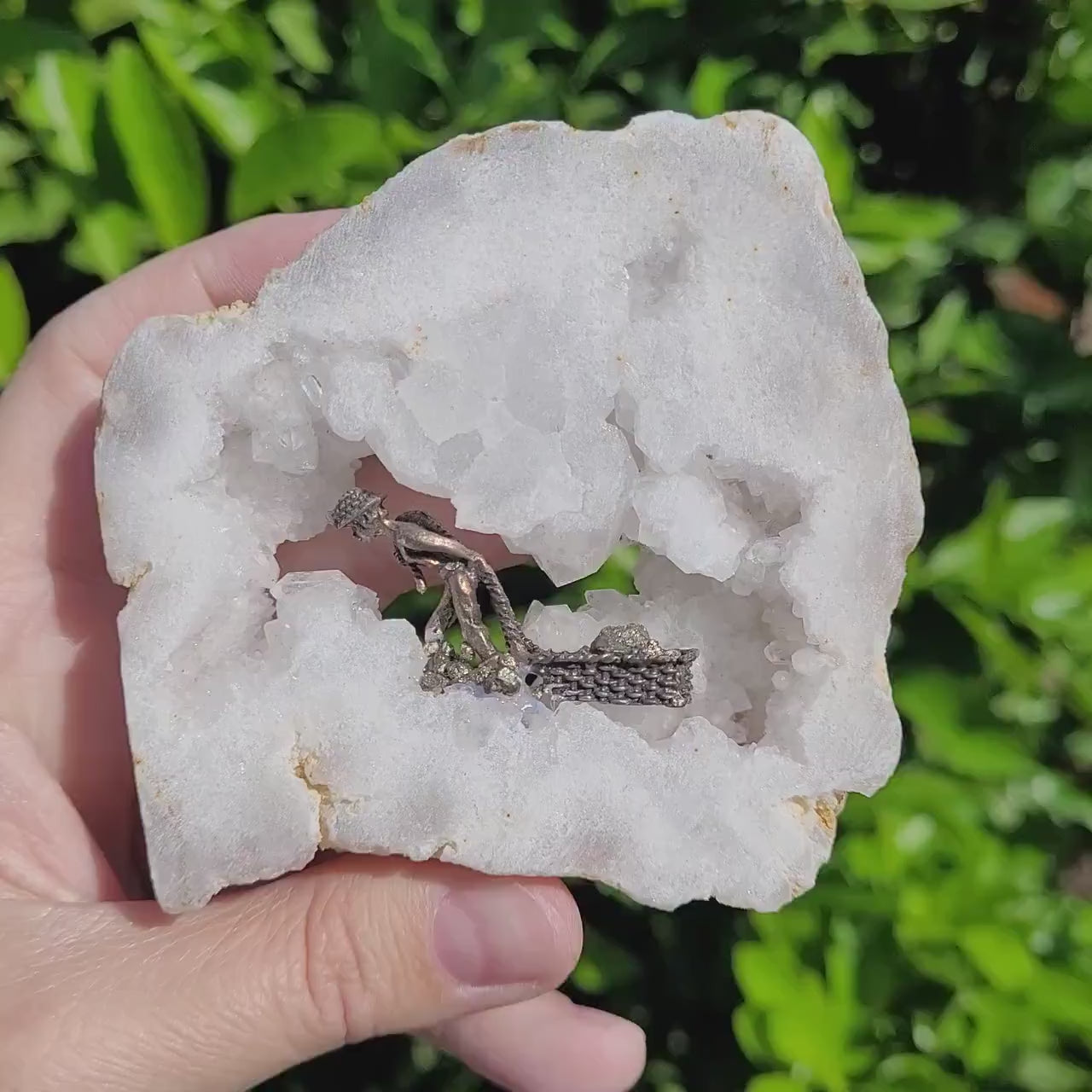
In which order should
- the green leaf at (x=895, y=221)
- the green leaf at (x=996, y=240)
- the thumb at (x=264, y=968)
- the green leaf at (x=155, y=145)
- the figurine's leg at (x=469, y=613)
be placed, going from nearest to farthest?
the thumb at (x=264, y=968) → the figurine's leg at (x=469, y=613) → the green leaf at (x=155, y=145) → the green leaf at (x=895, y=221) → the green leaf at (x=996, y=240)

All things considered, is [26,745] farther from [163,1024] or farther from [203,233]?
[203,233]

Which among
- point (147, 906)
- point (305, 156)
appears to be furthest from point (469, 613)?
point (305, 156)

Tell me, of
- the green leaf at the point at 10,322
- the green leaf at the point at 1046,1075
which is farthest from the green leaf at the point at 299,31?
the green leaf at the point at 1046,1075

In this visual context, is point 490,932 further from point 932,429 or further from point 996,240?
point 996,240

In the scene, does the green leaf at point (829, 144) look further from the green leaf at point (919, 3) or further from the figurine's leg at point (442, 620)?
the figurine's leg at point (442, 620)

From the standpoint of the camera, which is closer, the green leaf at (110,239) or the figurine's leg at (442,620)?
the figurine's leg at (442,620)

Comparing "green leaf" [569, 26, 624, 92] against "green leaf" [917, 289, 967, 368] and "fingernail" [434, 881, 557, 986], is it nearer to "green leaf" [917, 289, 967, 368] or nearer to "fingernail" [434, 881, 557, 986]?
"green leaf" [917, 289, 967, 368]

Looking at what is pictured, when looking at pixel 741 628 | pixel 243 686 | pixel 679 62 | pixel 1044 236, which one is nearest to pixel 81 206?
pixel 243 686
